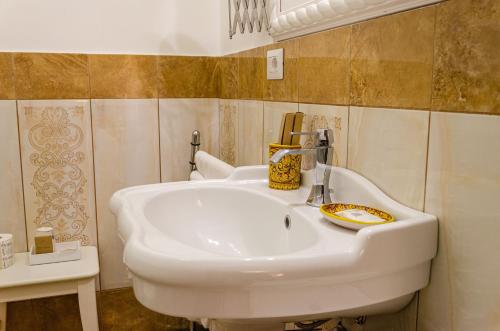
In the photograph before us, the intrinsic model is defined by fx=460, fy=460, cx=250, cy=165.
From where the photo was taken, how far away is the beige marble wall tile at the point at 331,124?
1034mm

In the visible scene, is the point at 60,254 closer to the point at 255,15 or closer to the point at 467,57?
the point at 255,15

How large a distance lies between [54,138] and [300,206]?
1227 mm

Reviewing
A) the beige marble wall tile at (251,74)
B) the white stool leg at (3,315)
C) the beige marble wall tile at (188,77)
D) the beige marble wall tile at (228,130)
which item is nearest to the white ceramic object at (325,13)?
the beige marble wall tile at (251,74)

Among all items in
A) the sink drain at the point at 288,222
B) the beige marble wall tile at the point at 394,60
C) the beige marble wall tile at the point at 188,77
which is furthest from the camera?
the beige marble wall tile at the point at 188,77

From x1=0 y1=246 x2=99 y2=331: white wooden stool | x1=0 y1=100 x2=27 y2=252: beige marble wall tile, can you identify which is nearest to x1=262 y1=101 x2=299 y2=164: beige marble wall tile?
x1=0 y1=246 x2=99 y2=331: white wooden stool

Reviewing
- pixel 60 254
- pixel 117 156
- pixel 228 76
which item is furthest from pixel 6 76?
pixel 228 76

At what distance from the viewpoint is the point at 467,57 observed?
0.69 metres

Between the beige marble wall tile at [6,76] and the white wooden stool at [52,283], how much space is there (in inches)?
24.7

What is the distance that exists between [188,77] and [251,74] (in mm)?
452

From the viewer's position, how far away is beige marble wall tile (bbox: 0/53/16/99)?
5.62ft

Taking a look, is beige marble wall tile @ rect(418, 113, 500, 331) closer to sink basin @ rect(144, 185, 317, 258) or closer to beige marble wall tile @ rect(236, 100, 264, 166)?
sink basin @ rect(144, 185, 317, 258)

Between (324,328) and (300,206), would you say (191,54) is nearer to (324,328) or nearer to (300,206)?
(300,206)

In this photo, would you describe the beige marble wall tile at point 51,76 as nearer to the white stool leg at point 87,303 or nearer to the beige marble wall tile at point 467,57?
the white stool leg at point 87,303

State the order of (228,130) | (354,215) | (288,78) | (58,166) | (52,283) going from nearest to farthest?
(354,215) → (288,78) → (52,283) → (58,166) → (228,130)
